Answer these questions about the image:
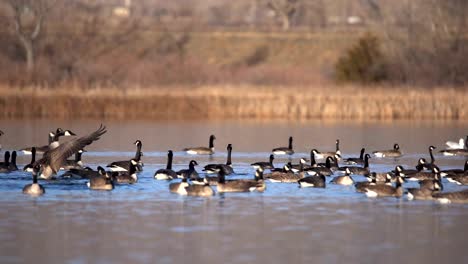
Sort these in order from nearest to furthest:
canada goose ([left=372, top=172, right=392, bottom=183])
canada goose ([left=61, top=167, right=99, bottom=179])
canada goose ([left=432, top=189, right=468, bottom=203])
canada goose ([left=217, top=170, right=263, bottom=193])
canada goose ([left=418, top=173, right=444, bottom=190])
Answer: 1. canada goose ([left=432, top=189, right=468, bottom=203])
2. canada goose ([left=418, top=173, right=444, bottom=190])
3. canada goose ([left=217, top=170, right=263, bottom=193])
4. canada goose ([left=372, top=172, right=392, bottom=183])
5. canada goose ([left=61, top=167, right=99, bottom=179])

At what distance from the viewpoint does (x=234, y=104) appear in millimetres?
35781

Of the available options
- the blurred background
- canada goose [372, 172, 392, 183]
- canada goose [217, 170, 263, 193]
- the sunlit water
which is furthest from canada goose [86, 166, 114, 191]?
the blurred background

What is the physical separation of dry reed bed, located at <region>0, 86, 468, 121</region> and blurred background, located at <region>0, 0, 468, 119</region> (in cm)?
17

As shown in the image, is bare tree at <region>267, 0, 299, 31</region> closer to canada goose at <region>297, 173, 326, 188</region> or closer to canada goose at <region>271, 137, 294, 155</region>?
canada goose at <region>271, 137, 294, 155</region>

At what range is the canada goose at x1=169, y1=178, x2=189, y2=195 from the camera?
1678 cm

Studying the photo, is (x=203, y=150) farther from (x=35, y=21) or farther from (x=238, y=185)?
(x=35, y=21)

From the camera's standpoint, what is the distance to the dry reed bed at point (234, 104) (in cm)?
3525

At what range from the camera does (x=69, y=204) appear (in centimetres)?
1552

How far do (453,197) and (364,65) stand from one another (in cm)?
3145

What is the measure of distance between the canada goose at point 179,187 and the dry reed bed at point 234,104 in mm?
18407

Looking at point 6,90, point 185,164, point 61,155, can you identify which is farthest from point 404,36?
point 61,155

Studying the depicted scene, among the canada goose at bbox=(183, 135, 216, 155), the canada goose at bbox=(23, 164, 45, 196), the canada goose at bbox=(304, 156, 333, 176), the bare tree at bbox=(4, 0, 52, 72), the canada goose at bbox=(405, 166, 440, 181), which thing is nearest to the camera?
the canada goose at bbox=(23, 164, 45, 196)

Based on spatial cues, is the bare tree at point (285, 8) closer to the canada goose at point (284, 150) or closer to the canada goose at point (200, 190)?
the canada goose at point (284, 150)

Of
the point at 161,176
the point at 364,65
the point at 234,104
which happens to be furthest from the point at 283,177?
the point at 364,65
